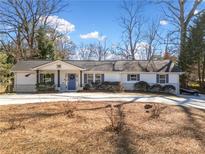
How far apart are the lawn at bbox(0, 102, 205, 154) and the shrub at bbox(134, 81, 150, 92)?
585 inches

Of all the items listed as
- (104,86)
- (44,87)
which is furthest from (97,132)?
(44,87)

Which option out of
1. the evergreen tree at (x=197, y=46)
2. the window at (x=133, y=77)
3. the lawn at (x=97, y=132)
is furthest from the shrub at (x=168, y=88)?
the lawn at (x=97, y=132)

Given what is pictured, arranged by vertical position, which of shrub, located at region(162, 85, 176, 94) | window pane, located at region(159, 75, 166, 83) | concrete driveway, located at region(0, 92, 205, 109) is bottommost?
concrete driveway, located at region(0, 92, 205, 109)

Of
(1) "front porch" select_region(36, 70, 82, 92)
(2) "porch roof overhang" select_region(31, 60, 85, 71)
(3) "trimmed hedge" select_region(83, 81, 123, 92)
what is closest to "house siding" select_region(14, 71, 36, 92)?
(1) "front porch" select_region(36, 70, 82, 92)

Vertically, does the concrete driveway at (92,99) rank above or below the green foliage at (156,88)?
below

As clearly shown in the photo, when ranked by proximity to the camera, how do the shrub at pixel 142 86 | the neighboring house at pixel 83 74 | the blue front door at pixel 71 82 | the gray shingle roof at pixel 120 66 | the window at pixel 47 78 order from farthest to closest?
the gray shingle roof at pixel 120 66
the shrub at pixel 142 86
the blue front door at pixel 71 82
the window at pixel 47 78
the neighboring house at pixel 83 74

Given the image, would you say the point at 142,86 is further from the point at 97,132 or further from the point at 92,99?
the point at 97,132

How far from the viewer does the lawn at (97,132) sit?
678 centimetres

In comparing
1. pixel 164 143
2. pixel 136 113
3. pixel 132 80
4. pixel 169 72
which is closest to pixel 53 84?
pixel 132 80

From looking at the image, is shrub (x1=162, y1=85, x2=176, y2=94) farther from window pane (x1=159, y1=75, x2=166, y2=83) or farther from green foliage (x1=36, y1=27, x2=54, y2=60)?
green foliage (x1=36, y1=27, x2=54, y2=60)

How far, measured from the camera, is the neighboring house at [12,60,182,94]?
25.8m

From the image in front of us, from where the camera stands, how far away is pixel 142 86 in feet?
87.1

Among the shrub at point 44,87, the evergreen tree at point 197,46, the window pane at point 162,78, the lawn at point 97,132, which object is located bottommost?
the lawn at point 97,132

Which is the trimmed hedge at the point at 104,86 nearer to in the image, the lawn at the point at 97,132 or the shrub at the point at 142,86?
the shrub at the point at 142,86
